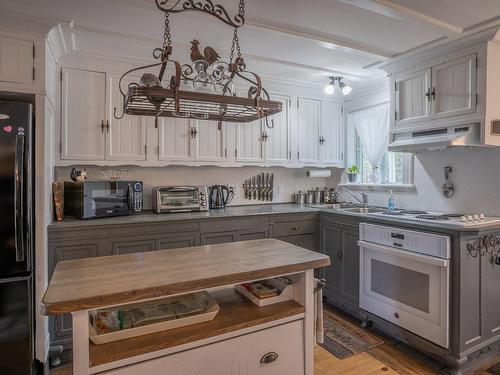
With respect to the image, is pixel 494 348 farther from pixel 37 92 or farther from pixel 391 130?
pixel 37 92

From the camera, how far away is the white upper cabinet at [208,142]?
10.9 feet

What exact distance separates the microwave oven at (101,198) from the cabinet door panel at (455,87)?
8.78ft

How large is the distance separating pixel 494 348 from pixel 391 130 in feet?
6.30

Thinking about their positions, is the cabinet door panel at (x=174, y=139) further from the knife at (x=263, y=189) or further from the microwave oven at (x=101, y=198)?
the knife at (x=263, y=189)

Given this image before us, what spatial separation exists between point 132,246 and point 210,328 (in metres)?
1.46

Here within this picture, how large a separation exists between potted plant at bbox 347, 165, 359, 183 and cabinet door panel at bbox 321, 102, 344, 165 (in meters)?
0.19

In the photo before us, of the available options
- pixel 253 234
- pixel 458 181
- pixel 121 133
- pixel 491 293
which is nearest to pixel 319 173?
pixel 253 234

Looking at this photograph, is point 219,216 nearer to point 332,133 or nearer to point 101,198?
point 101,198

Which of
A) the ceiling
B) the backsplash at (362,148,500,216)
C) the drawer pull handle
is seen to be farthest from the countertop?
the drawer pull handle

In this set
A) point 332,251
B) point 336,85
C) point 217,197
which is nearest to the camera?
point 332,251

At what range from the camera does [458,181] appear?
2955mm

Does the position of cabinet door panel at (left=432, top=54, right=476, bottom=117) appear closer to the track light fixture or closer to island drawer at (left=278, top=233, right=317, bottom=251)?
the track light fixture

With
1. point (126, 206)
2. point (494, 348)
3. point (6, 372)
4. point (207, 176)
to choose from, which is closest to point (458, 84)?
point (494, 348)

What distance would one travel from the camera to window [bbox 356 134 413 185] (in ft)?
11.3
